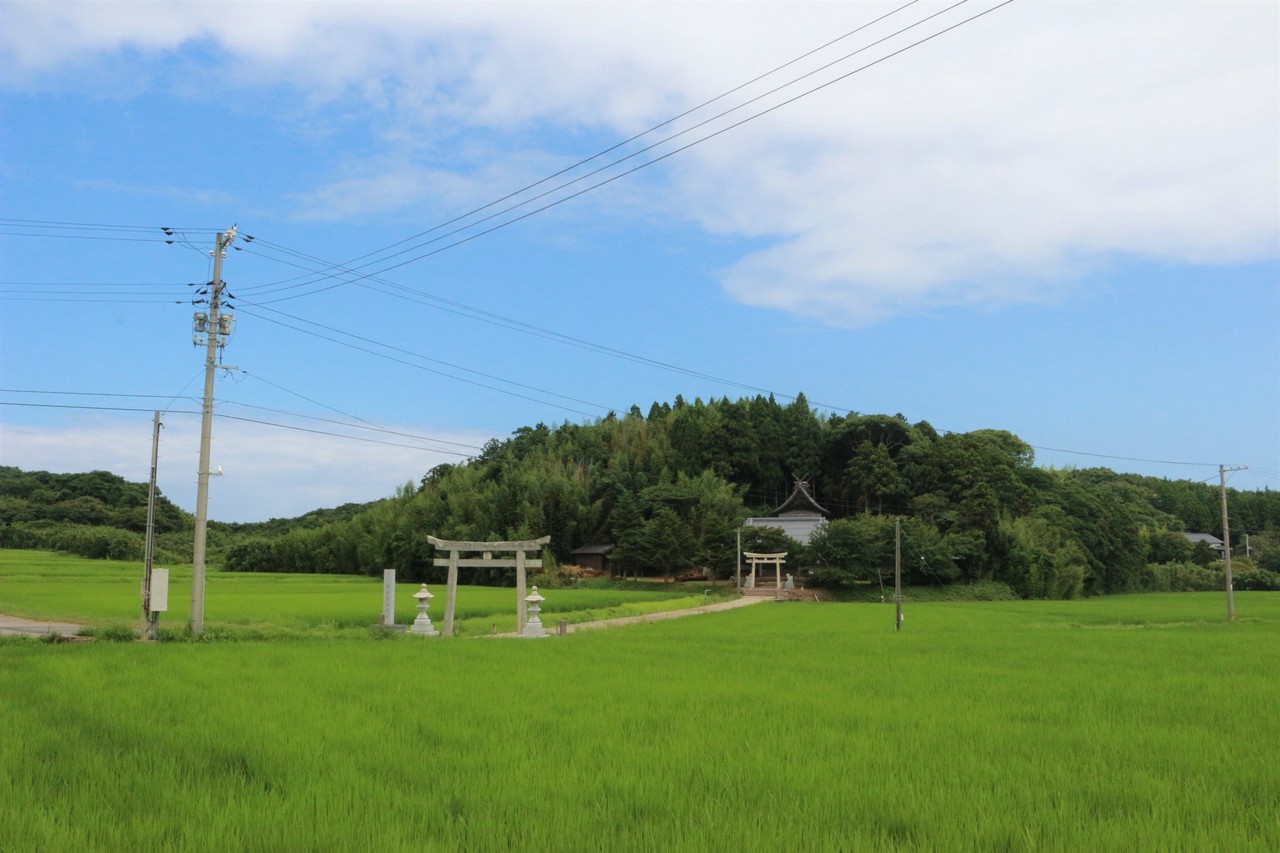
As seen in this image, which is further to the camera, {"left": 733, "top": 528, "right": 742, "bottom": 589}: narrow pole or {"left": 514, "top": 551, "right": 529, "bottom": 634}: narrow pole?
{"left": 733, "top": 528, "right": 742, "bottom": 589}: narrow pole

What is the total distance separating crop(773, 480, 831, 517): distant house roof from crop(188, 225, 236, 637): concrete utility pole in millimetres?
32257

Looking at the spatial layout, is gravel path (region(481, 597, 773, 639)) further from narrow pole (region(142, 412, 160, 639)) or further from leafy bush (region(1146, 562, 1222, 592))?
leafy bush (region(1146, 562, 1222, 592))

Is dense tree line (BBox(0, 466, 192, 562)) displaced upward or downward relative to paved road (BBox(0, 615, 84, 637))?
upward

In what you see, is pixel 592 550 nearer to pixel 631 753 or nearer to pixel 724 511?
pixel 724 511

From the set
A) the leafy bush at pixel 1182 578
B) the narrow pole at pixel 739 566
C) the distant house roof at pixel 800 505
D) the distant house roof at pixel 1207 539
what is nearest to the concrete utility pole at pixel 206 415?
the narrow pole at pixel 739 566

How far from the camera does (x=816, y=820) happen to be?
174 inches

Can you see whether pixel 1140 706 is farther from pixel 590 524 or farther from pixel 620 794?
pixel 590 524

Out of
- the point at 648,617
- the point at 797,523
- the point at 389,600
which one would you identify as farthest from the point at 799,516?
the point at 389,600

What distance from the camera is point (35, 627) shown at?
1694 centimetres

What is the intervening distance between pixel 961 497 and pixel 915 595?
6756 mm

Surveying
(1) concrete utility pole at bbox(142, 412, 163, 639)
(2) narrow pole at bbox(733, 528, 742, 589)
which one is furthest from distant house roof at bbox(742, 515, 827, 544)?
Answer: (1) concrete utility pole at bbox(142, 412, 163, 639)

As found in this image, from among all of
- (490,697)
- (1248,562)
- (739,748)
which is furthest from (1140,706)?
(1248,562)

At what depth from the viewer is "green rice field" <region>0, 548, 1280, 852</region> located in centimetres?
425

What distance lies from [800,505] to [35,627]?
112 feet
